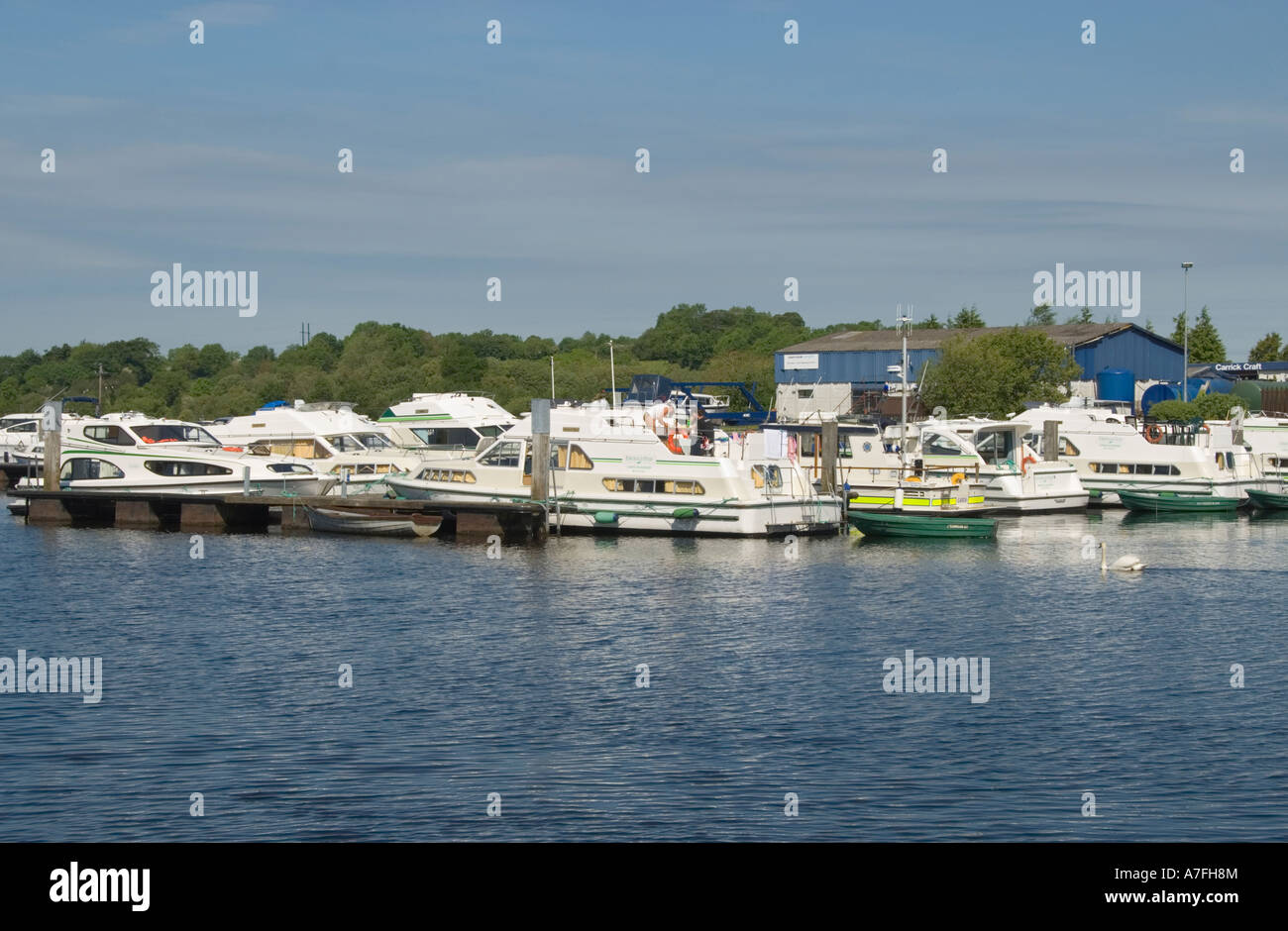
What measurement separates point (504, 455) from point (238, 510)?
9.04 metres

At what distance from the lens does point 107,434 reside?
51.6 meters

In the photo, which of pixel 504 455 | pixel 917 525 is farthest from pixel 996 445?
pixel 504 455

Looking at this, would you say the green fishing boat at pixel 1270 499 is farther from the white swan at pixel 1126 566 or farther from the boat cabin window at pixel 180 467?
the boat cabin window at pixel 180 467

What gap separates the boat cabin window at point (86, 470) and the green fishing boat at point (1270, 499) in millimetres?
41041

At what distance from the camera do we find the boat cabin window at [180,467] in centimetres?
4872

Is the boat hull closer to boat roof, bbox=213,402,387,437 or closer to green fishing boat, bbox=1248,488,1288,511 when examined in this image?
boat roof, bbox=213,402,387,437

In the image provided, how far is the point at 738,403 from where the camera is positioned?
97.0m

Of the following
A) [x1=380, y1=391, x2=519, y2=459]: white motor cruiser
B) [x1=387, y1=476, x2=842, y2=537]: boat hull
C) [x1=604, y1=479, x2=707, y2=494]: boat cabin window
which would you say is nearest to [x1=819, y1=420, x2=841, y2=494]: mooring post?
[x1=387, y1=476, x2=842, y2=537]: boat hull

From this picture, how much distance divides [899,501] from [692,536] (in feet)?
23.7

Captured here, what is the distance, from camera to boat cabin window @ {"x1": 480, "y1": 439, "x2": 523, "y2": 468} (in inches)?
1753

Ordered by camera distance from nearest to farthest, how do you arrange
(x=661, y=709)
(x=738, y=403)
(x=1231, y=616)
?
(x=661, y=709), (x=1231, y=616), (x=738, y=403)

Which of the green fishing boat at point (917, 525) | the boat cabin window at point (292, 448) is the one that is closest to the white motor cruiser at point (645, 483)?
the green fishing boat at point (917, 525)

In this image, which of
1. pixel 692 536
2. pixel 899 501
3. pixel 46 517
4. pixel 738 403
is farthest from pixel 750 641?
pixel 738 403
